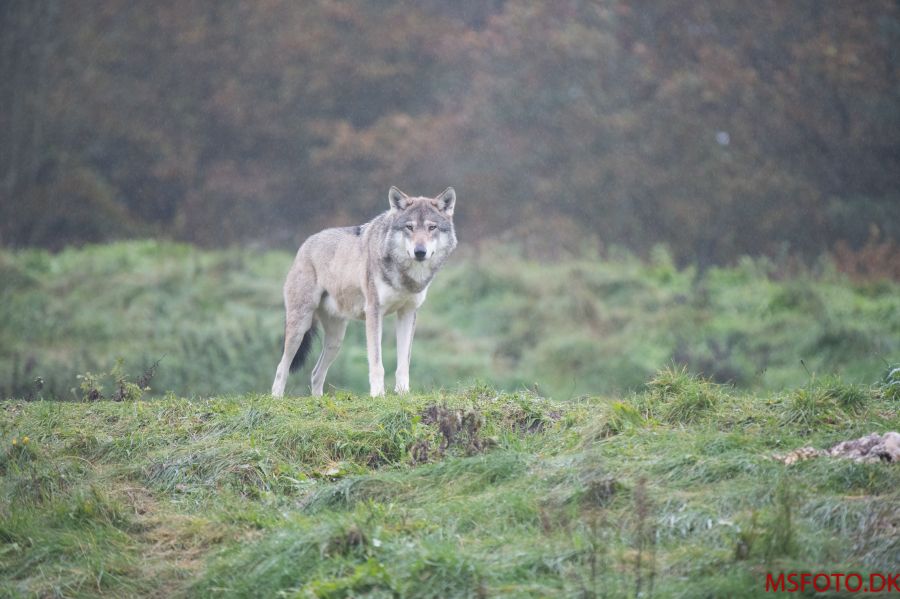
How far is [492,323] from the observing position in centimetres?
1661

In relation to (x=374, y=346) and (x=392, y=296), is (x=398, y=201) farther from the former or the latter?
(x=374, y=346)

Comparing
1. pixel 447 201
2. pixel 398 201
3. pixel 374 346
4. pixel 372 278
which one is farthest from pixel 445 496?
pixel 447 201

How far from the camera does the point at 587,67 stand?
23906 millimetres

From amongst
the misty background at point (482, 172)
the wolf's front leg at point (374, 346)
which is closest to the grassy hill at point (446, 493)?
the wolf's front leg at point (374, 346)

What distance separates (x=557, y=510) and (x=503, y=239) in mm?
17486

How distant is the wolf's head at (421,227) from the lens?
26.9 ft

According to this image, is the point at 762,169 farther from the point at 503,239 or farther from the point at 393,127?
the point at 393,127

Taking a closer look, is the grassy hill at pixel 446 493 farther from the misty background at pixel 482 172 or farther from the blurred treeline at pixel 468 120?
the blurred treeline at pixel 468 120

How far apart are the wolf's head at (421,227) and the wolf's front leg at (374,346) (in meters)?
0.52

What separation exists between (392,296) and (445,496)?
131 inches

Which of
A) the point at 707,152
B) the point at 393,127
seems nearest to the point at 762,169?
the point at 707,152

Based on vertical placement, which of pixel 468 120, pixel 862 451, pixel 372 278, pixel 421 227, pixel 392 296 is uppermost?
pixel 468 120

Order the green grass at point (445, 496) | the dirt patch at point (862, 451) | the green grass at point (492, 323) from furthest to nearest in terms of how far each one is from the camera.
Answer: the green grass at point (492, 323) → the dirt patch at point (862, 451) → the green grass at point (445, 496)

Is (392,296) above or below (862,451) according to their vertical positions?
above
